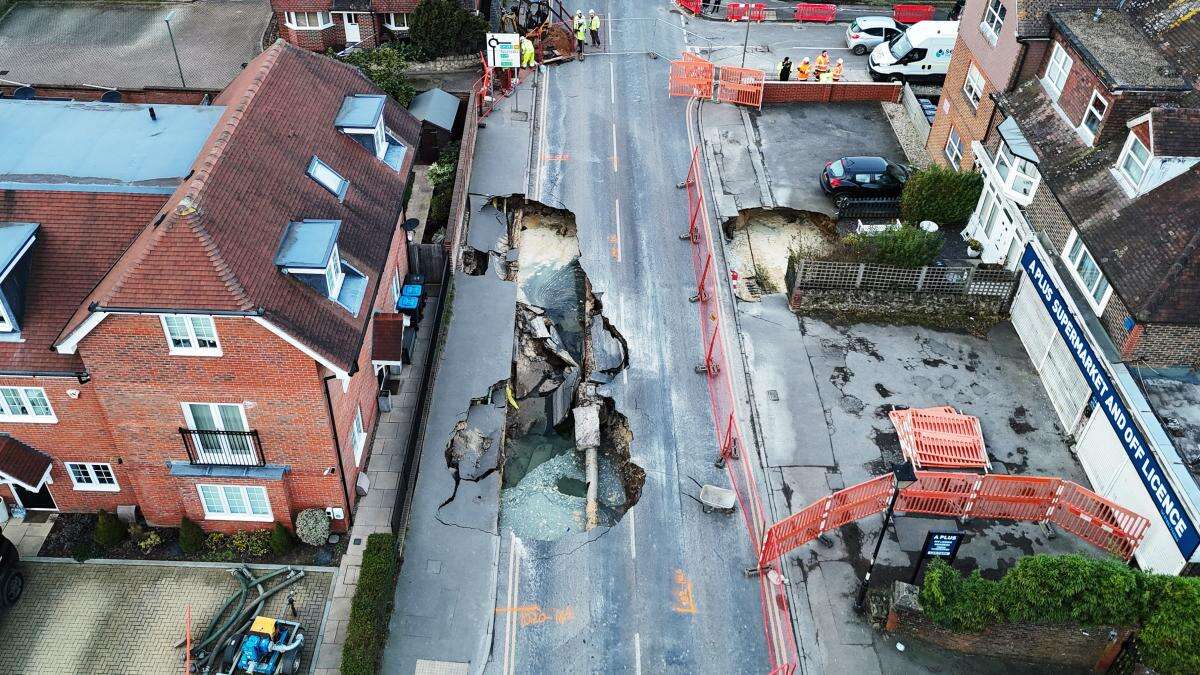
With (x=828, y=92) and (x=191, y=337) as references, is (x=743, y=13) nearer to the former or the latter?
(x=828, y=92)

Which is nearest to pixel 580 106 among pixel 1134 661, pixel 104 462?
pixel 104 462

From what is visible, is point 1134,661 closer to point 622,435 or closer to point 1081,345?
point 1081,345

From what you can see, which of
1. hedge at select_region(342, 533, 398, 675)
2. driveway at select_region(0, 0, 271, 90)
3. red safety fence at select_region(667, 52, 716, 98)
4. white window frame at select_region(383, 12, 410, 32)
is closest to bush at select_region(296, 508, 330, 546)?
hedge at select_region(342, 533, 398, 675)

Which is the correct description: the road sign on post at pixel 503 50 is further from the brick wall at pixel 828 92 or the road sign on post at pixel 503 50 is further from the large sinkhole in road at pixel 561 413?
the large sinkhole in road at pixel 561 413

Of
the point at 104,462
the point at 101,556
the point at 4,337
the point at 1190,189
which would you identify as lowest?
the point at 101,556

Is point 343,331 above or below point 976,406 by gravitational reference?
above

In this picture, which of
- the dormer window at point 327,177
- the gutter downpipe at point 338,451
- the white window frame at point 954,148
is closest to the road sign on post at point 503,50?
the dormer window at point 327,177

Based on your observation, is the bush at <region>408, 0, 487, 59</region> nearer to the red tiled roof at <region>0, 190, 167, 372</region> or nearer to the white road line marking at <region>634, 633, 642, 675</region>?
the red tiled roof at <region>0, 190, 167, 372</region>
